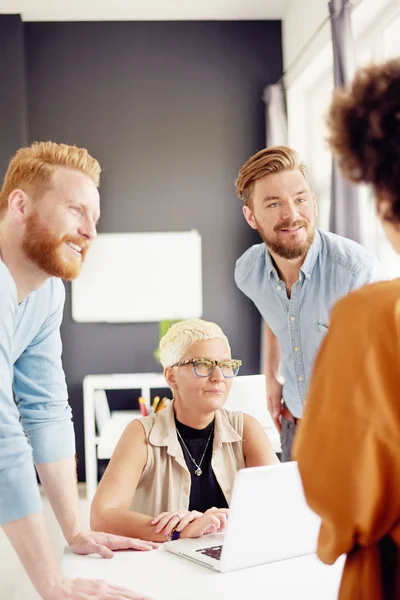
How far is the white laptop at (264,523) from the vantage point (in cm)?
119

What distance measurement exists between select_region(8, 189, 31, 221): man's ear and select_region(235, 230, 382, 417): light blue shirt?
1.02 metres

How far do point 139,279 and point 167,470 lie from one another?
3321 millimetres

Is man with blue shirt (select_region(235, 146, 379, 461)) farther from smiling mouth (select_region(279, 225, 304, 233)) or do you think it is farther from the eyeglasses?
the eyeglasses

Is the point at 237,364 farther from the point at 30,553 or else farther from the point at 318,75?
the point at 318,75

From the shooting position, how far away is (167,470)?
1.94 metres

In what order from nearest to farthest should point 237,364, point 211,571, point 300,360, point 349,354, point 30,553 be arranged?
point 349,354 → point 30,553 → point 211,571 → point 237,364 → point 300,360

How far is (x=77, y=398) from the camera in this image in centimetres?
524

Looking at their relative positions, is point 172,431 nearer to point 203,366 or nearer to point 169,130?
point 203,366

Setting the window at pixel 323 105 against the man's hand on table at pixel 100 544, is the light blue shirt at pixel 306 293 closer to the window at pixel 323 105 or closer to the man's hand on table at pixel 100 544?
the man's hand on table at pixel 100 544

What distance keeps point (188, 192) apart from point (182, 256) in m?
0.50

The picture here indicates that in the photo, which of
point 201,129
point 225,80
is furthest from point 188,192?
point 225,80

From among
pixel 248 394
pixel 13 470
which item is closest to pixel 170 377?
pixel 248 394

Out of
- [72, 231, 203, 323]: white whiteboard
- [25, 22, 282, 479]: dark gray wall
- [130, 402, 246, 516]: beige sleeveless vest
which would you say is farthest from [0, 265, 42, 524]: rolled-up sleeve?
[25, 22, 282, 479]: dark gray wall

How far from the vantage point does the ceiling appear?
16.2 feet
